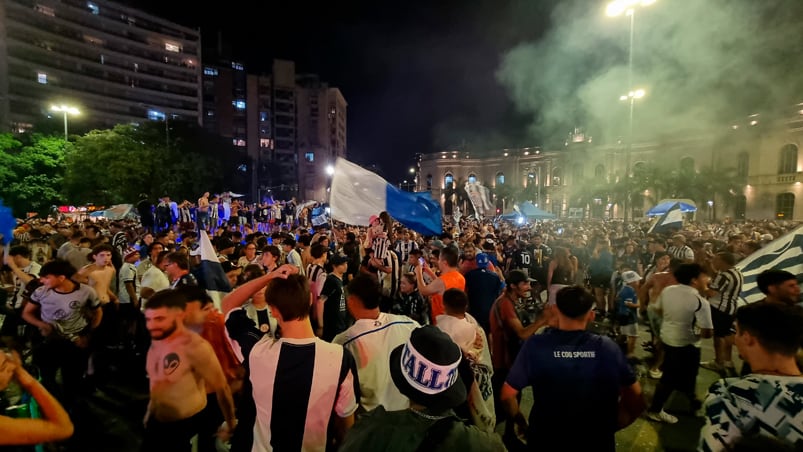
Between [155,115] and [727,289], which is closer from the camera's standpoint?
[727,289]

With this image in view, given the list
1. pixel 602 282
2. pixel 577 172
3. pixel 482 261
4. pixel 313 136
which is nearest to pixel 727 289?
pixel 482 261

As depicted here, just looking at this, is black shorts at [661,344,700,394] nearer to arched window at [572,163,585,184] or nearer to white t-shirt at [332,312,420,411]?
white t-shirt at [332,312,420,411]

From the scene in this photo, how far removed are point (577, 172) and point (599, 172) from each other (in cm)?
511

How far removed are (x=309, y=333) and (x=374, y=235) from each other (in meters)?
6.38

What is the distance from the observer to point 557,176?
92.3 m

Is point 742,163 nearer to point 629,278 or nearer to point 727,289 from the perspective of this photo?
point 629,278

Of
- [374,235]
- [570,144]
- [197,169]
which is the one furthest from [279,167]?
[374,235]

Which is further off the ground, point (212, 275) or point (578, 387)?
point (212, 275)

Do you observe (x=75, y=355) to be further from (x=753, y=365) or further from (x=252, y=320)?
(x=753, y=365)

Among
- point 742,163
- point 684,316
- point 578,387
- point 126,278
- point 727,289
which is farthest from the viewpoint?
point 742,163

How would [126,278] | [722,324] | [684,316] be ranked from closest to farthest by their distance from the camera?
[684,316]
[722,324]
[126,278]

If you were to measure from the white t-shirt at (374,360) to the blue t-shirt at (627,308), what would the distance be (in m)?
4.94

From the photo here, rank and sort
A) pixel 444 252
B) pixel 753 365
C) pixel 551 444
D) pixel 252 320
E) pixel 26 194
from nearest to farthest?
pixel 753 365 < pixel 551 444 < pixel 252 320 < pixel 444 252 < pixel 26 194

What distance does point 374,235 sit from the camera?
882cm
